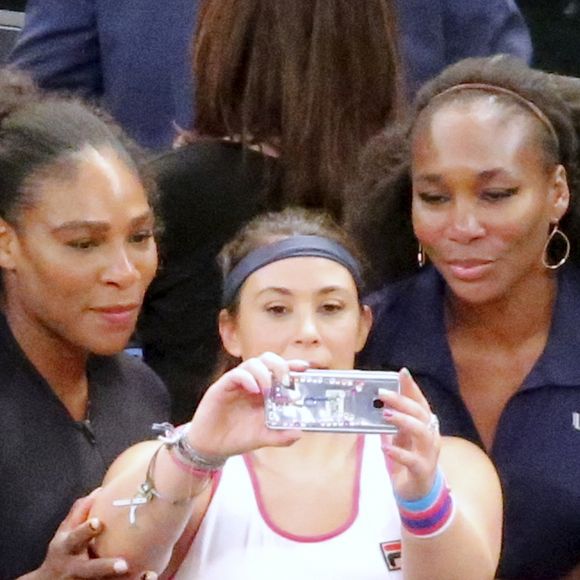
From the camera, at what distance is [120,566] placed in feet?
6.11

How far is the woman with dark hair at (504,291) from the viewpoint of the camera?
2.13 m

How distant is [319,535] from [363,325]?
324mm

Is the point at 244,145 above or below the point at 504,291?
above

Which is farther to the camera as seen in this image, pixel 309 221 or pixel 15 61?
pixel 15 61

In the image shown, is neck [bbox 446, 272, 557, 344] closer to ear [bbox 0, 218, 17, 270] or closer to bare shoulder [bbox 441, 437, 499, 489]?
bare shoulder [bbox 441, 437, 499, 489]

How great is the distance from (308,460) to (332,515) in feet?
0.33

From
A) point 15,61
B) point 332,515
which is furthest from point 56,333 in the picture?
point 15,61

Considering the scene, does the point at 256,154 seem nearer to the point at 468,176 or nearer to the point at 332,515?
the point at 468,176

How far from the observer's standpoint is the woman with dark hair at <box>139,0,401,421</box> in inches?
91.7

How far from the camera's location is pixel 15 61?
8.78 feet

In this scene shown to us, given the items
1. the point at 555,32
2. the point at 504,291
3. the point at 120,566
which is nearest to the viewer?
the point at 120,566

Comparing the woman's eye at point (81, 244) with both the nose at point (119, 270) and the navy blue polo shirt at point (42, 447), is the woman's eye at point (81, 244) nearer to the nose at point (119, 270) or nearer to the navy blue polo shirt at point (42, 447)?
the nose at point (119, 270)

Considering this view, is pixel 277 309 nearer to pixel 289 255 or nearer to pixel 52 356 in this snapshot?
pixel 289 255

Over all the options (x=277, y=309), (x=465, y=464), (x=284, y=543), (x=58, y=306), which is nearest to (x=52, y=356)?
(x=58, y=306)
